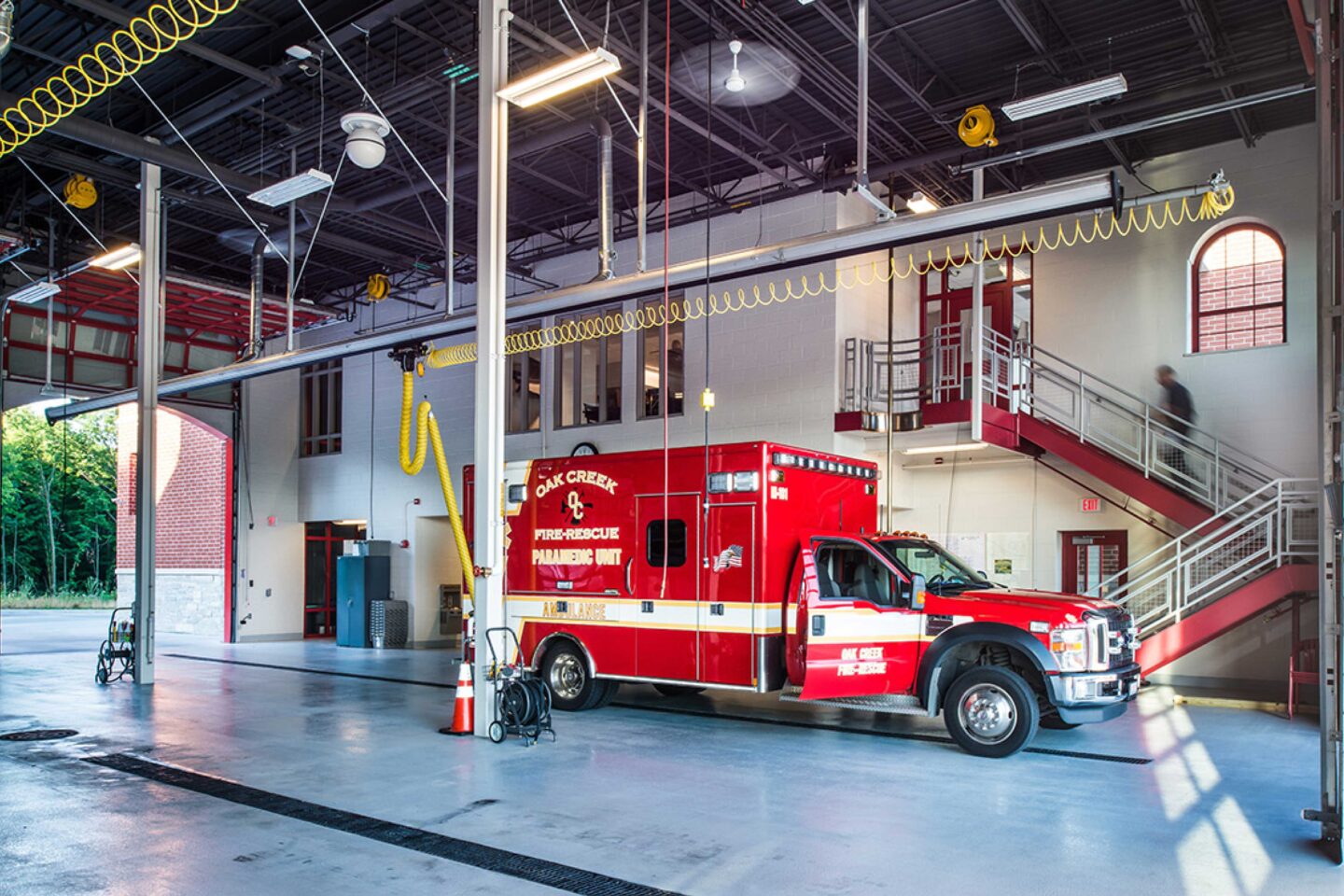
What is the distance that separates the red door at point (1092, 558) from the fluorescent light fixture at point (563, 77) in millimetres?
10418

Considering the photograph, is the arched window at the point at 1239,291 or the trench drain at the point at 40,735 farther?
the arched window at the point at 1239,291

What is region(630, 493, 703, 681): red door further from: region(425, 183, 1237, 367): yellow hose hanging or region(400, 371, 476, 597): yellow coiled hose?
region(425, 183, 1237, 367): yellow hose hanging

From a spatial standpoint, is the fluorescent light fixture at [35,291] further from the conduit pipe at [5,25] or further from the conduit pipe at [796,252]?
the conduit pipe at [5,25]

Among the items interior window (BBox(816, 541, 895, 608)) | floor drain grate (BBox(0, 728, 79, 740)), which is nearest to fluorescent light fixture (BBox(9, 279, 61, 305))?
floor drain grate (BBox(0, 728, 79, 740))

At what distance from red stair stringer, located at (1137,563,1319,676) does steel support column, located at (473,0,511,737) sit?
7.79 metres

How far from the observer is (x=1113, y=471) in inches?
553

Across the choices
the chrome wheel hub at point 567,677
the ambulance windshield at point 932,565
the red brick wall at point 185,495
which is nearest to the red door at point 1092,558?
the ambulance windshield at point 932,565

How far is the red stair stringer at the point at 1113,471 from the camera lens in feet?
44.6

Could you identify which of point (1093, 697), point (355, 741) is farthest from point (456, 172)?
point (1093, 697)

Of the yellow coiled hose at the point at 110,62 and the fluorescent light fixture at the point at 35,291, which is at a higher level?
the yellow coiled hose at the point at 110,62

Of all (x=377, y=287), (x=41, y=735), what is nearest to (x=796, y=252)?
(x=41, y=735)

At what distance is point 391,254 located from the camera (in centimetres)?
1952

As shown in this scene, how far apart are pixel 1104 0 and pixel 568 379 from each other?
11.6 meters

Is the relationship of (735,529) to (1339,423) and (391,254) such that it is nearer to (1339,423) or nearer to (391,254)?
(1339,423)
